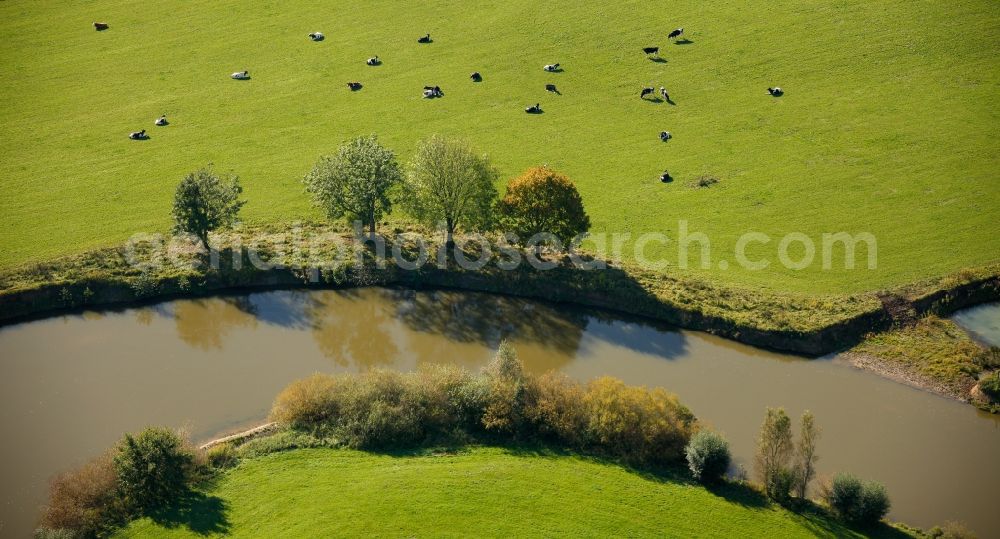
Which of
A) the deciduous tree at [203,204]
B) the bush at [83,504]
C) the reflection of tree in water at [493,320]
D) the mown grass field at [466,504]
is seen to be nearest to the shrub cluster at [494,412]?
the mown grass field at [466,504]

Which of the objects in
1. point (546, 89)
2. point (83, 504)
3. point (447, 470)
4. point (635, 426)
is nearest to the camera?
point (83, 504)

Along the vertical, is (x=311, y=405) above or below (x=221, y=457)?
above

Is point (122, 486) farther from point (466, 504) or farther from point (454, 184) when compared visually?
point (454, 184)

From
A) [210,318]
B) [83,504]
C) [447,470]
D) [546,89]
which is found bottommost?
[83,504]

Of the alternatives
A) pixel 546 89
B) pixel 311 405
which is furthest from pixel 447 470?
pixel 546 89

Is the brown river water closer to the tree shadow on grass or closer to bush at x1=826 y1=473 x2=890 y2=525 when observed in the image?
bush at x1=826 y1=473 x2=890 y2=525

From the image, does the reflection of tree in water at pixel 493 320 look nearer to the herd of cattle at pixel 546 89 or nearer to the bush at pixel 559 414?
the bush at pixel 559 414

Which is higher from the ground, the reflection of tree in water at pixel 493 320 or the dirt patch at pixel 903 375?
the reflection of tree in water at pixel 493 320
